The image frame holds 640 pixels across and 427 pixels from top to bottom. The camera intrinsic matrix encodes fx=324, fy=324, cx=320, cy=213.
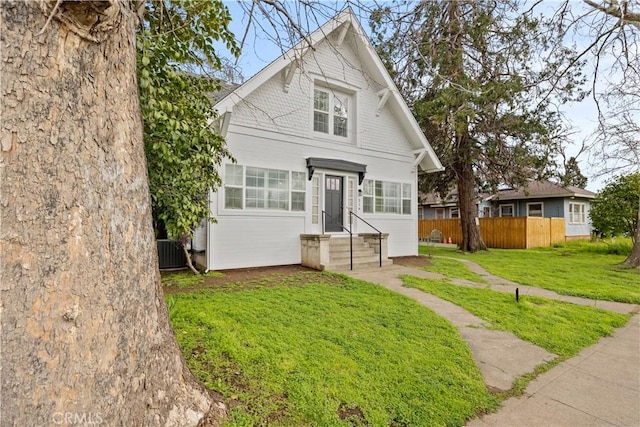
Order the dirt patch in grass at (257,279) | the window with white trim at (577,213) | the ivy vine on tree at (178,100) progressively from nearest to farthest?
the ivy vine on tree at (178,100), the dirt patch in grass at (257,279), the window with white trim at (577,213)

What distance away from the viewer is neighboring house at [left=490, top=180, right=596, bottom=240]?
21.3m

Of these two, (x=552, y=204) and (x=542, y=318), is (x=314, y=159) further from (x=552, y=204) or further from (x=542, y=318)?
(x=552, y=204)

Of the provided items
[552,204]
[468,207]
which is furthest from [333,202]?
[552,204]

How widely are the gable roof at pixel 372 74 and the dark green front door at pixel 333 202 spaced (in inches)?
137

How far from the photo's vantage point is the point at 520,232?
17500 mm

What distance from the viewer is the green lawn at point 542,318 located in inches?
167

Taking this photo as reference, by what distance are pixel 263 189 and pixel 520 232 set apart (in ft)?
49.2

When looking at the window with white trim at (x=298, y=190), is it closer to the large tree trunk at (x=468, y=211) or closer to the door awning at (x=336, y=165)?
the door awning at (x=336, y=165)

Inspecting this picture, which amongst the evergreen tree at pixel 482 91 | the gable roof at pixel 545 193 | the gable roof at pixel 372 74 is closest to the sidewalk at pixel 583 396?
the evergreen tree at pixel 482 91

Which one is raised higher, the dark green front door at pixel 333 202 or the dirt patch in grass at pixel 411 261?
the dark green front door at pixel 333 202

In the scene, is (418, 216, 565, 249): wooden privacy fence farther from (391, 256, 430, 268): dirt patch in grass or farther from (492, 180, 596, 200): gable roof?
(391, 256, 430, 268): dirt patch in grass

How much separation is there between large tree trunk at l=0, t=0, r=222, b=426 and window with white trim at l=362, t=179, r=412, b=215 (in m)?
9.95

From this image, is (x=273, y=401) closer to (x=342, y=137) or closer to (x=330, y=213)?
(x=330, y=213)

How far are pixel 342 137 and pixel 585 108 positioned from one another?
792 cm
